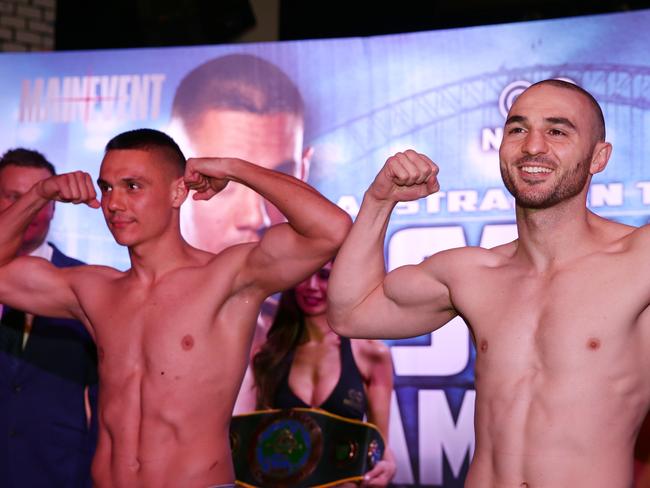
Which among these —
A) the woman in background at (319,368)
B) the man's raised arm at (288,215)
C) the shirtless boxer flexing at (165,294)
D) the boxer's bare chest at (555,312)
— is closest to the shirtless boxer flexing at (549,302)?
the boxer's bare chest at (555,312)

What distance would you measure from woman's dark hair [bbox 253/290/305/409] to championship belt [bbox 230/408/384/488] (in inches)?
4.2

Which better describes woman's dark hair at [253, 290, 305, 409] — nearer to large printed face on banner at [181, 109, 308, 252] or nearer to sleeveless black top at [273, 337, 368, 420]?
sleeveless black top at [273, 337, 368, 420]

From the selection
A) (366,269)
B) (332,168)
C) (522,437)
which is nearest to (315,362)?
(332,168)

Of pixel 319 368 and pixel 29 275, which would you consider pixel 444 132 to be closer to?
pixel 319 368

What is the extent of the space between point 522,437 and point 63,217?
3.10m

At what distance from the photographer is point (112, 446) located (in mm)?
3955

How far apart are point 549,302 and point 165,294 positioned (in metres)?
1.55

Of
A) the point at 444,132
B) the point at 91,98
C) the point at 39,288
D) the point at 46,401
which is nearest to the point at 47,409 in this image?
the point at 46,401

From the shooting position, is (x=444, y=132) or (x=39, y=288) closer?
(x=39, y=288)

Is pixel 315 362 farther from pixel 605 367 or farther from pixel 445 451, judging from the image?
pixel 605 367

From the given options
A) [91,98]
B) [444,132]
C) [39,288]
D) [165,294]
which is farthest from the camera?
[91,98]

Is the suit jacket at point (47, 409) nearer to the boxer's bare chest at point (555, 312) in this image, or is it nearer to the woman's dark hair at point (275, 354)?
the woman's dark hair at point (275, 354)

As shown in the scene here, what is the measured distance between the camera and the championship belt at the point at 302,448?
4.98 m

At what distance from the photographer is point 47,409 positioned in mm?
5223
